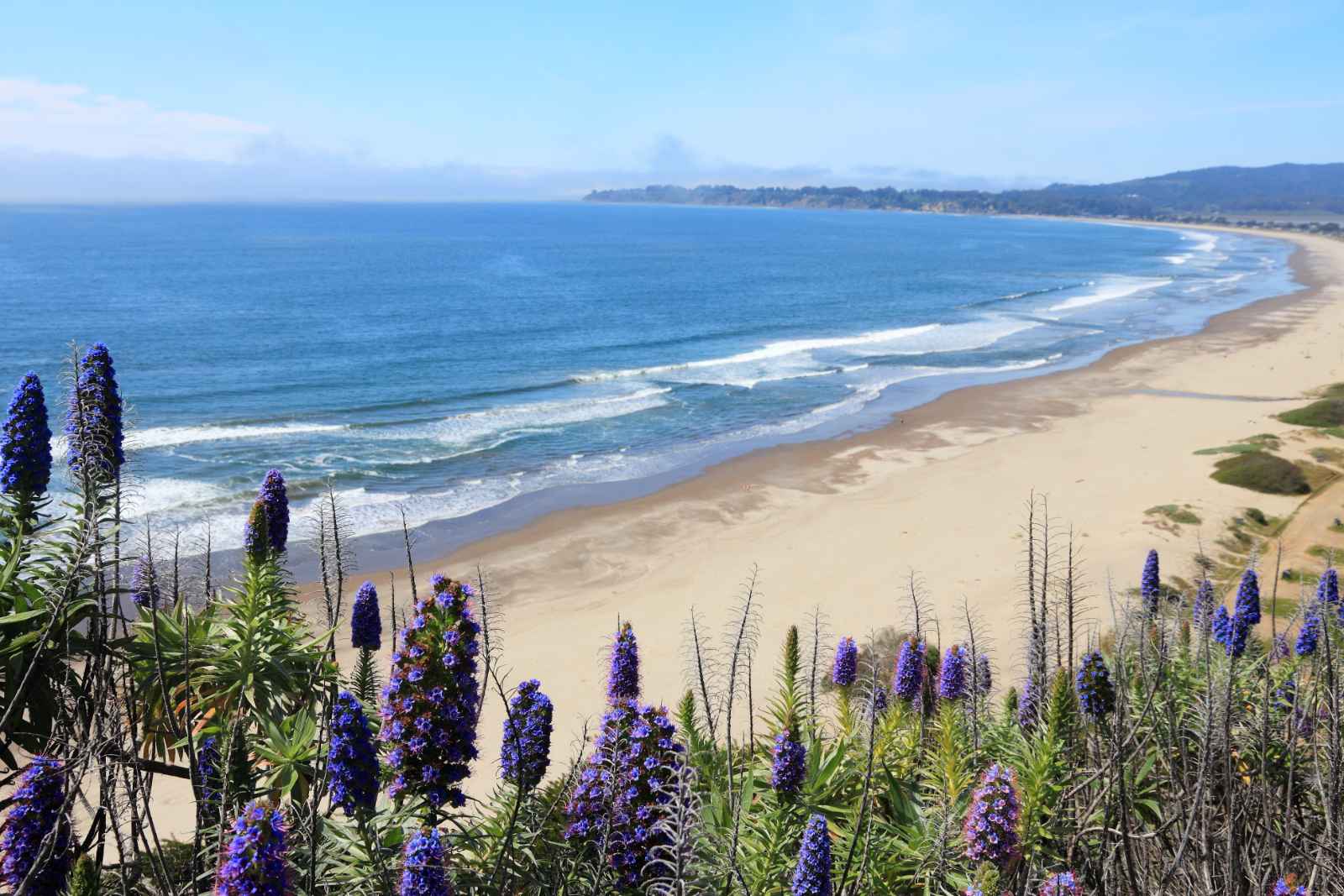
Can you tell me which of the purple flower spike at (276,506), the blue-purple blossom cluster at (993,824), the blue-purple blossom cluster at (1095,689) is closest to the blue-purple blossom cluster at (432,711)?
the blue-purple blossom cluster at (993,824)

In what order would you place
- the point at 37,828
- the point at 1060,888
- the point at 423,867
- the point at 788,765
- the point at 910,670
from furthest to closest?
the point at 910,670 → the point at 788,765 → the point at 1060,888 → the point at 423,867 → the point at 37,828

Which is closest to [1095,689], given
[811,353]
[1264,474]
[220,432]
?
[1264,474]

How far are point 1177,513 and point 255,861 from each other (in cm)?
2965

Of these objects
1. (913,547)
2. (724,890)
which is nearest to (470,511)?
(913,547)

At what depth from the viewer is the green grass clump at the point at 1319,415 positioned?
126ft

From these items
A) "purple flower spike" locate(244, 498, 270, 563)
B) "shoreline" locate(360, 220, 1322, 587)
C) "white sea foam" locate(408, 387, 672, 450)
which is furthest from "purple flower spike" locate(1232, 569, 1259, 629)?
"white sea foam" locate(408, 387, 672, 450)

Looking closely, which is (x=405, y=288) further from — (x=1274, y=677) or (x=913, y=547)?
(x=1274, y=677)

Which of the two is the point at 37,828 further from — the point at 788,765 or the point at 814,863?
the point at 788,765

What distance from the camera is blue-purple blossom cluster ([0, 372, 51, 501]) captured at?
5895 millimetres

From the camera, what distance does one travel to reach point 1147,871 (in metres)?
5.90

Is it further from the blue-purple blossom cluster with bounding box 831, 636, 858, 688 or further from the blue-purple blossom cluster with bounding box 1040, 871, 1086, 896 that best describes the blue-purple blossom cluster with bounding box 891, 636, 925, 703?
the blue-purple blossom cluster with bounding box 1040, 871, 1086, 896

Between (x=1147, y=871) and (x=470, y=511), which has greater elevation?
(x=1147, y=871)

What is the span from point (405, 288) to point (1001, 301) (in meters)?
52.2

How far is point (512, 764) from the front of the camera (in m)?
5.28
